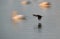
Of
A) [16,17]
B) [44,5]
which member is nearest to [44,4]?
[44,5]

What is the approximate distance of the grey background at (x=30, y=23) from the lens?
3.19 ft

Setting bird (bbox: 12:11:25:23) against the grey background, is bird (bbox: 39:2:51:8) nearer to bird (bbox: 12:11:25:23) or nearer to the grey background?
the grey background

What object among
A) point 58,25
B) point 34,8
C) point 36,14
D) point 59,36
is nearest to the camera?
point 59,36

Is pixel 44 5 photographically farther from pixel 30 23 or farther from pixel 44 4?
pixel 30 23

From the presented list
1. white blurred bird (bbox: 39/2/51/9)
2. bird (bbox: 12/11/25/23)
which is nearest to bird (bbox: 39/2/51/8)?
white blurred bird (bbox: 39/2/51/9)

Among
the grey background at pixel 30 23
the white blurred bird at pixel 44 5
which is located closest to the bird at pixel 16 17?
the grey background at pixel 30 23

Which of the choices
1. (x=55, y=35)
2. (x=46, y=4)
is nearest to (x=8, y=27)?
(x=55, y=35)

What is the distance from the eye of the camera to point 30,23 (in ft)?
3.66

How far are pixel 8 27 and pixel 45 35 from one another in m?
0.26

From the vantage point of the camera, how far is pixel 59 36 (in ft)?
3.07

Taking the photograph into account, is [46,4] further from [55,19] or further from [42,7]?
[55,19]

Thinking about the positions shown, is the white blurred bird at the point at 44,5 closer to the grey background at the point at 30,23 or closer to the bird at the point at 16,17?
the grey background at the point at 30,23

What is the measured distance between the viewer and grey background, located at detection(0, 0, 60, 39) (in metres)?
0.97

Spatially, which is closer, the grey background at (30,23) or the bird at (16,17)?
the grey background at (30,23)
